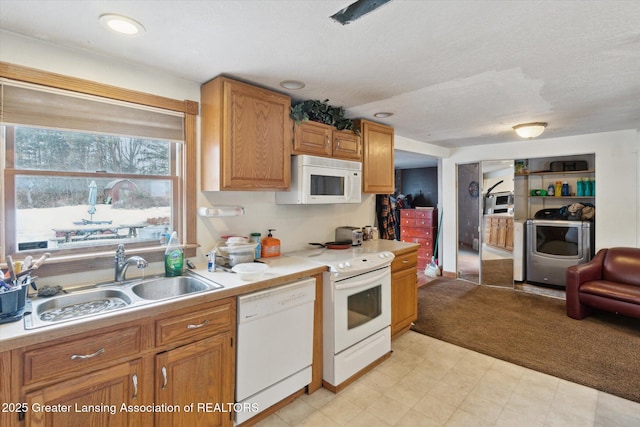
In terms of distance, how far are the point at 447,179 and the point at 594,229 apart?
2144 mm

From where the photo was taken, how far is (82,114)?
1913 mm

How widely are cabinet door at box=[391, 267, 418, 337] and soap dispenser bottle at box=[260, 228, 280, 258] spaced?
1166 millimetres

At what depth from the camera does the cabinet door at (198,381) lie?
5.32ft

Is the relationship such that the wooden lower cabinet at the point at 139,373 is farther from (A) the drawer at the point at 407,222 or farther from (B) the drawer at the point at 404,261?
(A) the drawer at the point at 407,222

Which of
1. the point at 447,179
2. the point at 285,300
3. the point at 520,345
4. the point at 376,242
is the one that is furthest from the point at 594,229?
the point at 285,300

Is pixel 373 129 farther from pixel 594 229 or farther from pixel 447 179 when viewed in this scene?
pixel 594 229

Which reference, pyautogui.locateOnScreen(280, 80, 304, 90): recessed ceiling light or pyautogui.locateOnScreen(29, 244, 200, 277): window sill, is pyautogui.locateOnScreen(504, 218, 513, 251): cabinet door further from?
pyautogui.locateOnScreen(29, 244, 200, 277): window sill

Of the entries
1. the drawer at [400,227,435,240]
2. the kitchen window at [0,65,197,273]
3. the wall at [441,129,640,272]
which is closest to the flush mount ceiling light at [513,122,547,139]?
the wall at [441,129,640,272]

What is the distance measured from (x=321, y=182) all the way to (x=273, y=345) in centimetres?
140

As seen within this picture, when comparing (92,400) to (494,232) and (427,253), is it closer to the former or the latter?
(494,232)

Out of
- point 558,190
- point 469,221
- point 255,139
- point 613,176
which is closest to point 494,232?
point 469,221

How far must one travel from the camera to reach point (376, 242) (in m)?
3.62

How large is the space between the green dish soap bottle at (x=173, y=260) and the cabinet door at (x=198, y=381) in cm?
59

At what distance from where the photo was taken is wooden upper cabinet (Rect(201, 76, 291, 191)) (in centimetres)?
220
